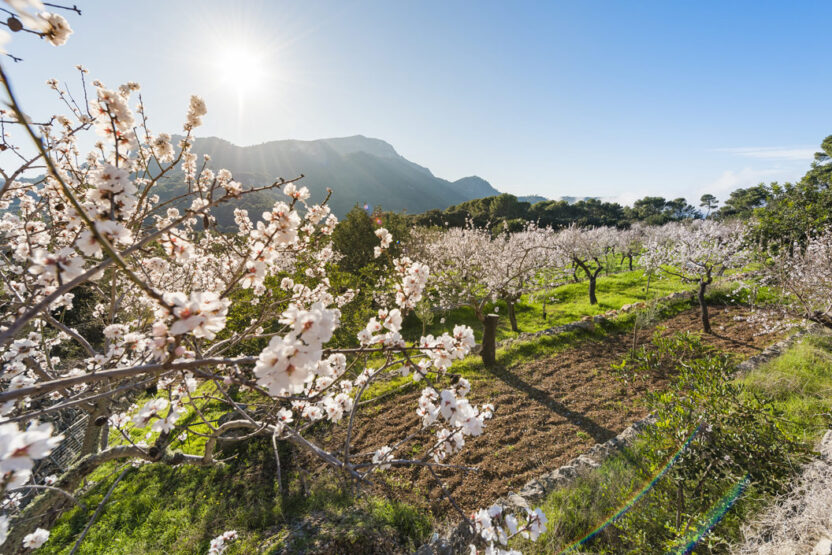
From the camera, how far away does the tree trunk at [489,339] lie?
28.5ft

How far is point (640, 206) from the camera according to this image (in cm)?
6744

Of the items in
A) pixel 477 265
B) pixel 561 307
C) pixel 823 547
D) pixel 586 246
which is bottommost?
pixel 561 307

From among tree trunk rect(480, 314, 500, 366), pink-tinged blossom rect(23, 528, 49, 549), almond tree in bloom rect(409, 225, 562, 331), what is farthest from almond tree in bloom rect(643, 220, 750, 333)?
pink-tinged blossom rect(23, 528, 49, 549)

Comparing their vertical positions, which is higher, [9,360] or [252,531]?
[9,360]

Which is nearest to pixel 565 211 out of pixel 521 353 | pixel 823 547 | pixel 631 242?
pixel 631 242

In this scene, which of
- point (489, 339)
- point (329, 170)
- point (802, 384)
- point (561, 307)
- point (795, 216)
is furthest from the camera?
point (329, 170)

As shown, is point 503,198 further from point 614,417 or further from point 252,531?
point 252,531

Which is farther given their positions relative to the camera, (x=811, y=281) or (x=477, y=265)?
(x=477, y=265)

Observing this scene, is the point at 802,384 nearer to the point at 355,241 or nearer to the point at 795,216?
the point at 795,216

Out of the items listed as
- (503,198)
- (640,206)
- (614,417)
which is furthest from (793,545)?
(640,206)

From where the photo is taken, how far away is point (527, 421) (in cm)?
638

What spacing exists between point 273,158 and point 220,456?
6868 inches

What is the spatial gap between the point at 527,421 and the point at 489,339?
2.71 metres

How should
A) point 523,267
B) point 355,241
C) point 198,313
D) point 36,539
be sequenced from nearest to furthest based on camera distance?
point 198,313 < point 36,539 < point 523,267 < point 355,241
